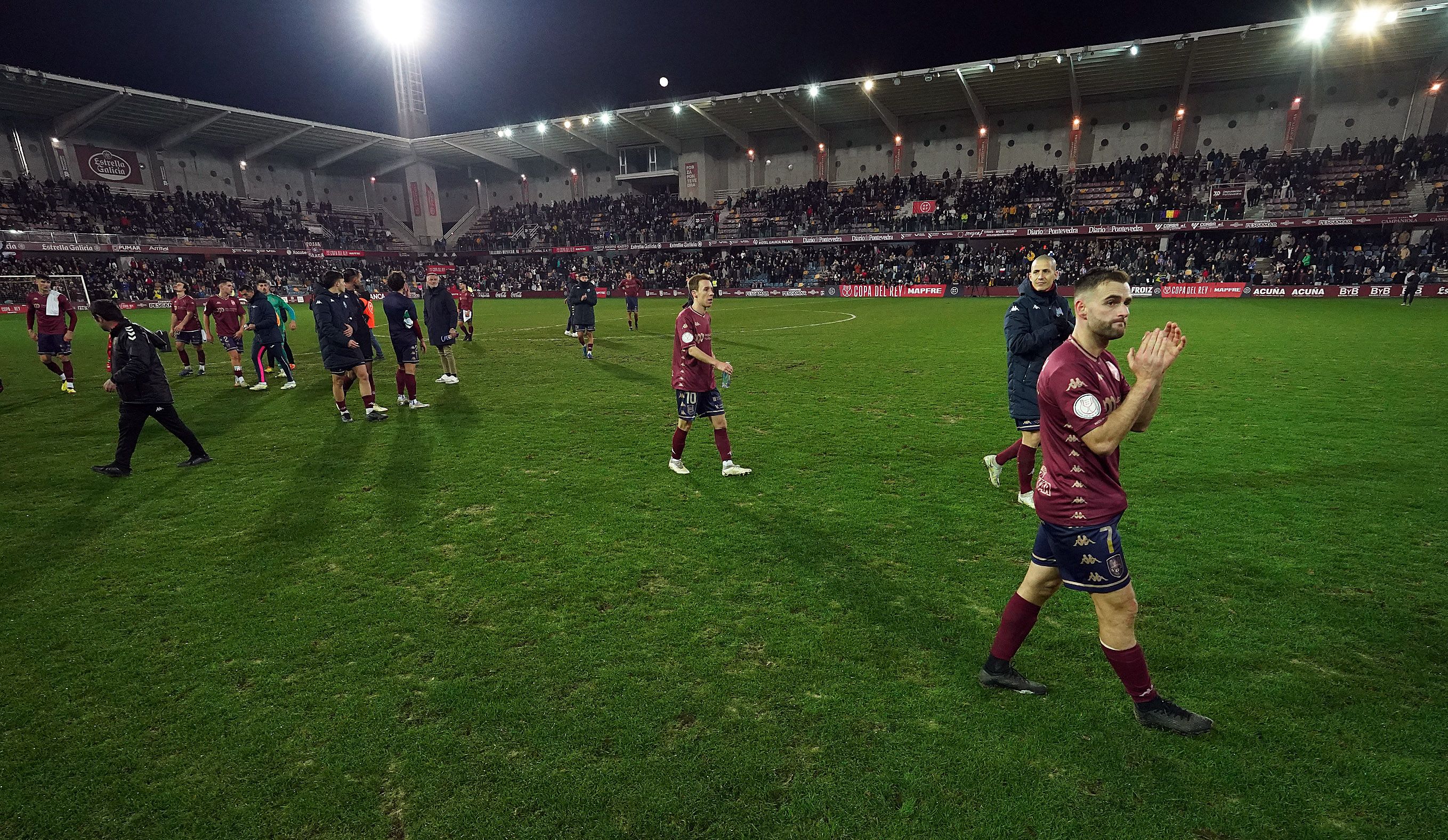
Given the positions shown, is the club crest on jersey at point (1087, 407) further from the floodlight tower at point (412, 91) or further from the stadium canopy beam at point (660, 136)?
the floodlight tower at point (412, 91)

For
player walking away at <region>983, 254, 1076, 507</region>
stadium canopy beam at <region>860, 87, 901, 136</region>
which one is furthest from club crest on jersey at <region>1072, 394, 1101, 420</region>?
stadium canopy beam at <region>860, 87, 901, 136</region>

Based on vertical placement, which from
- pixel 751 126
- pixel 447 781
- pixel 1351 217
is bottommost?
pixel 447 781

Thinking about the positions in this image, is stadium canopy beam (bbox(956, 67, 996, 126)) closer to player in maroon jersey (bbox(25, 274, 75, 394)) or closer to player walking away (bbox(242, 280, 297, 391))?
player walking away (bbox(242, 280, 297, 391))

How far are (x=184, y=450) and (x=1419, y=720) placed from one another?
39.8 ft

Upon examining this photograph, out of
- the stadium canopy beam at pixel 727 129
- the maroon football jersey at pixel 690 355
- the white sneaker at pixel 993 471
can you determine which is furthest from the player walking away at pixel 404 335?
the stadium canopy beam at pixel 727 129

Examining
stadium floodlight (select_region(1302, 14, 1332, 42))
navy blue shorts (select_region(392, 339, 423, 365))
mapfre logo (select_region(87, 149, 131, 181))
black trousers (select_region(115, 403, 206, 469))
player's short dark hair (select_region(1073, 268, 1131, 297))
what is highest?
stadium floodlight (select_region(1302, 14, 1332, 42))

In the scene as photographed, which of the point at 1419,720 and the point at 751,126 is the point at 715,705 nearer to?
the point at 1419,720

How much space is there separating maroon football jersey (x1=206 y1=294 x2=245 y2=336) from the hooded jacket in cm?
1486

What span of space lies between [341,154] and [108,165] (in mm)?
15922

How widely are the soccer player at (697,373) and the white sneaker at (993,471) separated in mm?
2554

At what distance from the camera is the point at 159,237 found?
145 ft

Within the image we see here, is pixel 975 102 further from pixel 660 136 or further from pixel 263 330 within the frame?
pixel 263 330

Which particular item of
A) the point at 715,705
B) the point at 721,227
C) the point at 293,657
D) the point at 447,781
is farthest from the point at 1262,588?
the point at 721,227

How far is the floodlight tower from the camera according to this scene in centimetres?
5969
